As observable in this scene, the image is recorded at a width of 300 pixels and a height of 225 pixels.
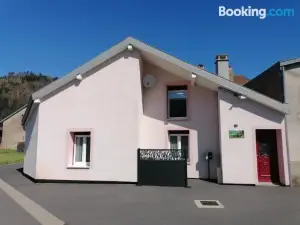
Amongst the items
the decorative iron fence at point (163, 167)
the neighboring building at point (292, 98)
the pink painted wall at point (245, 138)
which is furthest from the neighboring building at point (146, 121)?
the decorative iron fence at point (163, 167)

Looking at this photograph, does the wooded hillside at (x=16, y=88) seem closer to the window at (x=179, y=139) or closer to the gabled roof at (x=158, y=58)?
the gabled roof at (x=158, y=58)

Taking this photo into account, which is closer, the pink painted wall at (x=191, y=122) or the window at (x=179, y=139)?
the pink painted wall at (x=191, y=122)

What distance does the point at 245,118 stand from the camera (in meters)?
12.3

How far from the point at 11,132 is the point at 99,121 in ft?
139

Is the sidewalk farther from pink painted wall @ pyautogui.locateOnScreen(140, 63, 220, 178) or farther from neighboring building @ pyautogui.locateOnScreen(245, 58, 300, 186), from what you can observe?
neighboring building @ pyautogui.locateOnScreen(245, 58, 300, 186)

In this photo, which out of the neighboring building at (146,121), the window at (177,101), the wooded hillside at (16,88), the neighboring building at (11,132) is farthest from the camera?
the wooded hillside at (16,88)

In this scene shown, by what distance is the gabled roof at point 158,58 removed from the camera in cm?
1203

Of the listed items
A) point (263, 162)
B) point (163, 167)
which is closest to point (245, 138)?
point (263, 162)

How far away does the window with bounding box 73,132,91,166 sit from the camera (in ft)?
43.8

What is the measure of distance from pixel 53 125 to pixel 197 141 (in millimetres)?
6816

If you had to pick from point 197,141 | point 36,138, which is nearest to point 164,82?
point 197,141

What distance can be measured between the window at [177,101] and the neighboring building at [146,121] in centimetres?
5

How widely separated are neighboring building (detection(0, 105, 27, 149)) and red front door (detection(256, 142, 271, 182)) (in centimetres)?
4510

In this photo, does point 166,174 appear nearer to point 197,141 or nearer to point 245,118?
point 197,141
